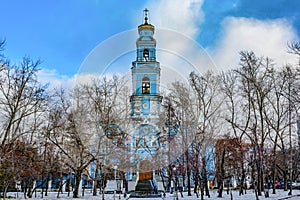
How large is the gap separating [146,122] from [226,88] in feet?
21.3

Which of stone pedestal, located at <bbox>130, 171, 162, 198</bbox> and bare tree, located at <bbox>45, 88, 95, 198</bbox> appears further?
stone pedestal, located at <bbox>130, 171, 162, 198</bbox>

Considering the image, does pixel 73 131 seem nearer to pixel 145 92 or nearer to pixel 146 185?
pixel 145 92

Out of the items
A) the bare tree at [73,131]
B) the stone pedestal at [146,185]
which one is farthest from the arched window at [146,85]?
the stone pedestal at [146,185]

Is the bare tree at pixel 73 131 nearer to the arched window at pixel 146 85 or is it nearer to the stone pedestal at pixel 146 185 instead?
the arched window at pixel 146 85

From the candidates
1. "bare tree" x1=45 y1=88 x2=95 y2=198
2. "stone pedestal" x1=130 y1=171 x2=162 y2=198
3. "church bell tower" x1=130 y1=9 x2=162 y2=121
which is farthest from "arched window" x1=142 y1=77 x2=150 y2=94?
"stone pedestal" x1=130 y1=171 x2=162 y2=198

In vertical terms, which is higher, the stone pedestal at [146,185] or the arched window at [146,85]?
the arched window at [146,85]

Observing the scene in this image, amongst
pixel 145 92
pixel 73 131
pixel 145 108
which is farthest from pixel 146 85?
pixel 73 131

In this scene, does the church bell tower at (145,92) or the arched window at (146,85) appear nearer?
the church bell tower at (145,92)

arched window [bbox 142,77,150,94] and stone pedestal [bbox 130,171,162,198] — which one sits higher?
arched window [bbox 142,77,150,94]

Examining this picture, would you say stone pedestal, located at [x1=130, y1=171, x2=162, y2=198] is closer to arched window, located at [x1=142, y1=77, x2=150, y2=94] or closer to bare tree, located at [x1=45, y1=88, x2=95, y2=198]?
bare tree, located at [x1=45, y1=88, x2=95, y2=198]

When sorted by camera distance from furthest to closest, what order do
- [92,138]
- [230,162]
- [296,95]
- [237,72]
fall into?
[230,162] → [237,72] → [92,138] → [296,95]

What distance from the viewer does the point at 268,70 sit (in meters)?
26.1

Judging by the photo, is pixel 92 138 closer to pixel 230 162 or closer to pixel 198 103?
pixel 198 103

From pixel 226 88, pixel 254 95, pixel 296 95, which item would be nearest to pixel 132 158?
pixel 226 88
